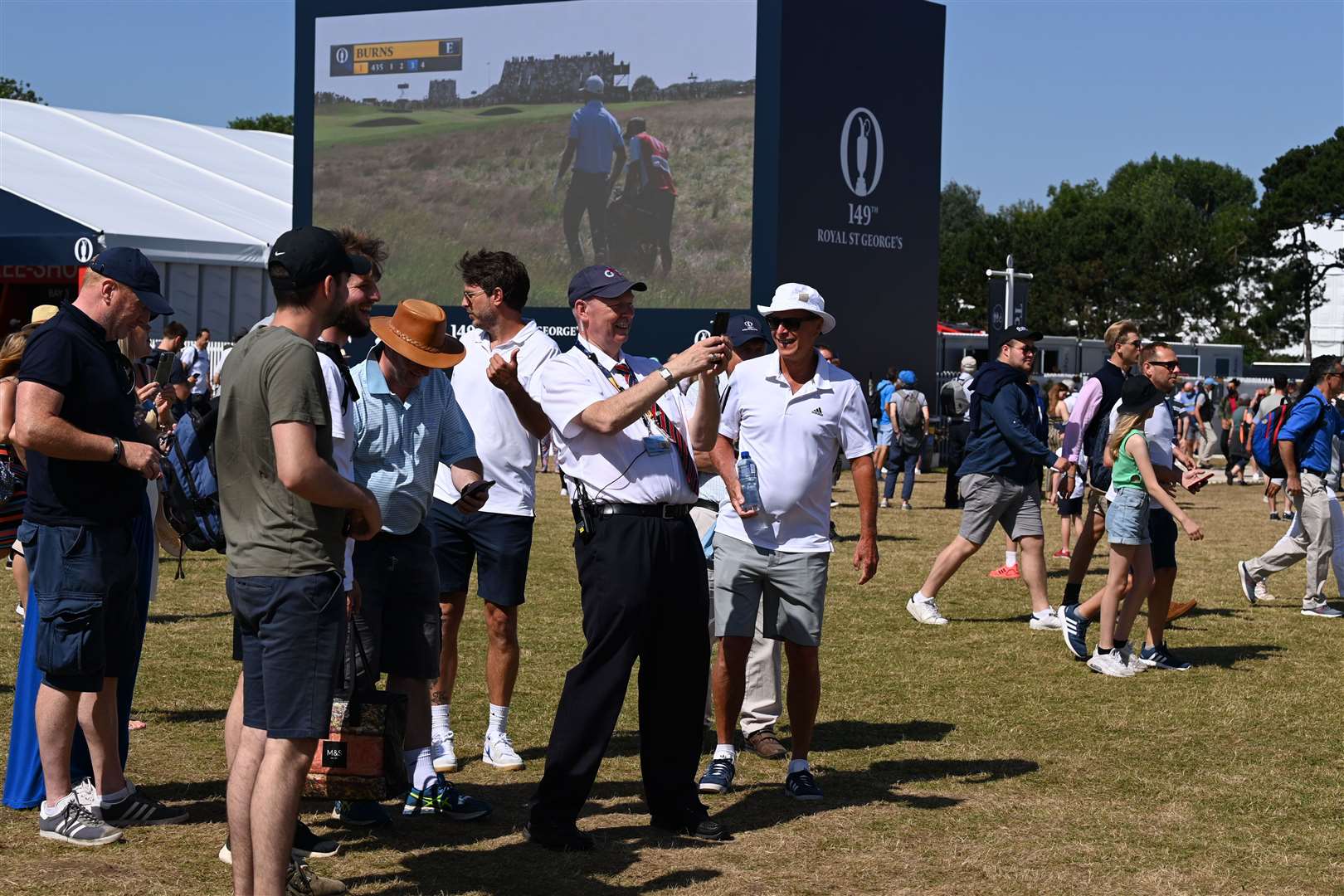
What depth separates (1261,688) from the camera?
8.94 metres

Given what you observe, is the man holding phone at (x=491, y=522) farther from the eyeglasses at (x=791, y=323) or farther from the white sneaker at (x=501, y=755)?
the eyeglasses at (x=791, y=323)

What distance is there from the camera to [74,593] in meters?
5.27

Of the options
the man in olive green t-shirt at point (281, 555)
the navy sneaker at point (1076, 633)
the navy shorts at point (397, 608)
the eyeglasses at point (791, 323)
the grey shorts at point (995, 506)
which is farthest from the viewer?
the grey shorts at point (995, 506)

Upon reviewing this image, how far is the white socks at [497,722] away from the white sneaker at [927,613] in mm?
4969

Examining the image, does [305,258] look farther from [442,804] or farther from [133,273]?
[442,804]

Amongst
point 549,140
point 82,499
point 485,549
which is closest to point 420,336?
point 82,499

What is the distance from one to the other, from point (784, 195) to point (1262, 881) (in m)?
23.9

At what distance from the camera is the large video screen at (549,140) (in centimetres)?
2872

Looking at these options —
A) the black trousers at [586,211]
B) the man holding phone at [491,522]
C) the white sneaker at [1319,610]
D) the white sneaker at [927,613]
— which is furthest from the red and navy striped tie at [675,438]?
the black trousers at [586,211]

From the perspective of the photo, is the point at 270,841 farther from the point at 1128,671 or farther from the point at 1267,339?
the point at 1267,339

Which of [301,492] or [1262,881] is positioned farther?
[1262,881]

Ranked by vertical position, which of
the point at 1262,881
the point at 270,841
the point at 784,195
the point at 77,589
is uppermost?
the point at 784,195

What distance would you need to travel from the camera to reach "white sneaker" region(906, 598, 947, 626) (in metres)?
11.0

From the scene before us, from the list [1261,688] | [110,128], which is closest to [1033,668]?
[1261,688]
